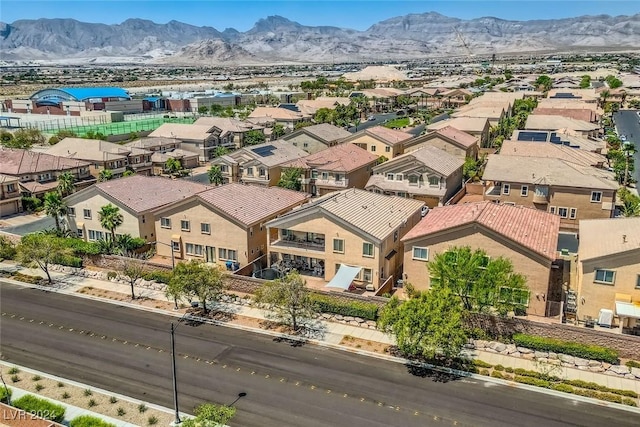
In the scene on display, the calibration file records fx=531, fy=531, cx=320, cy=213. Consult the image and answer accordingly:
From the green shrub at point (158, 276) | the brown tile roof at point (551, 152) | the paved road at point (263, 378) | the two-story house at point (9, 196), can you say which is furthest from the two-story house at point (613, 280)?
the two-story house at point (9, 196)

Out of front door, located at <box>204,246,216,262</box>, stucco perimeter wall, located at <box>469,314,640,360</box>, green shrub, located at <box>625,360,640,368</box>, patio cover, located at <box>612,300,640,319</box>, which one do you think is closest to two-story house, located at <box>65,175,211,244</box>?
front door, located at <box>204,246,216,262</box>

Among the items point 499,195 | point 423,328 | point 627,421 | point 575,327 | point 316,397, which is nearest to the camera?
point 627,421

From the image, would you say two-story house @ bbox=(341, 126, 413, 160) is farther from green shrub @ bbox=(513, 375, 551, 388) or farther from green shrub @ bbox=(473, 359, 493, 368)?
green shrub @ bbox=(513, 375, 551, 388)

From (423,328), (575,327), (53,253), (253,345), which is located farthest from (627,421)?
(53,253)

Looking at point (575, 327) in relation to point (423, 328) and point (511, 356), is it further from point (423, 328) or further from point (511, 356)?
point (423, 328)

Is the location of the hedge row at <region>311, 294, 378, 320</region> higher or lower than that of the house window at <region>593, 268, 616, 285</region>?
lower

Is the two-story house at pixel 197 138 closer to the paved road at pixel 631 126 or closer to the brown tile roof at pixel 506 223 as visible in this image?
the brown tile roof at pixel 506 223
